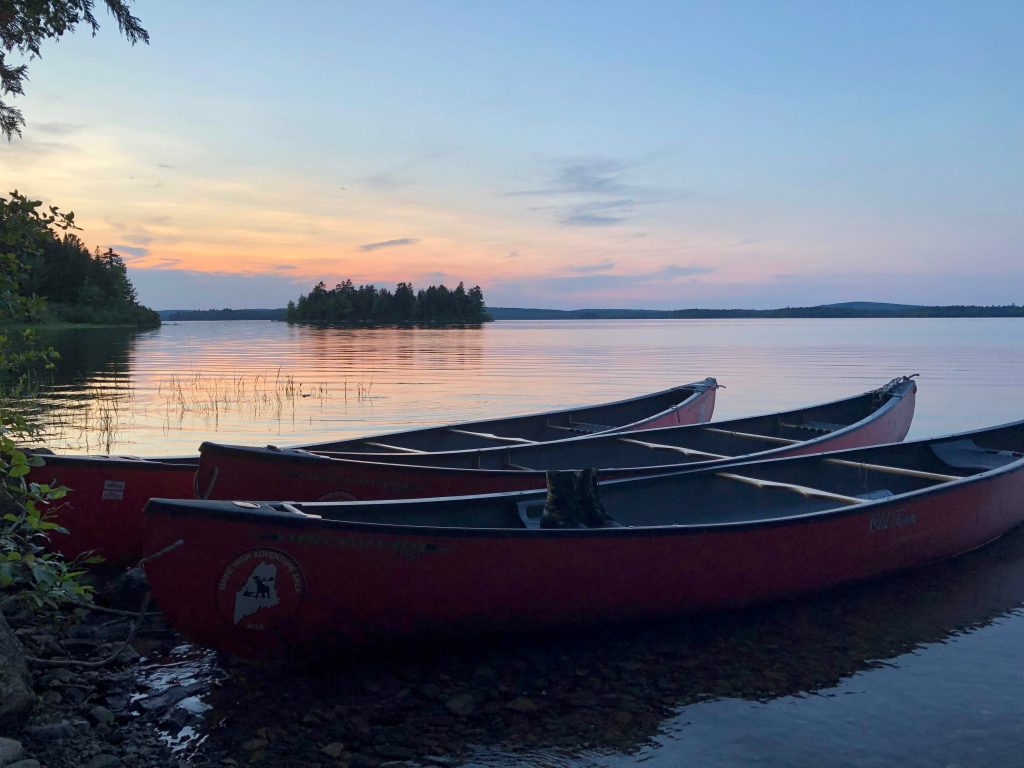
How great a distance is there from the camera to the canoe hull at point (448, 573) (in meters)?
5.09

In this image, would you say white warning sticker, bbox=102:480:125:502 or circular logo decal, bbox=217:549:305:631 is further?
white warning sticker, bbox=102:480:125:502

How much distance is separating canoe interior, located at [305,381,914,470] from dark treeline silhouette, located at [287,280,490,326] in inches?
4977

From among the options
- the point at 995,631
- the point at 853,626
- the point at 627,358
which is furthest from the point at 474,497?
the point at 627,358

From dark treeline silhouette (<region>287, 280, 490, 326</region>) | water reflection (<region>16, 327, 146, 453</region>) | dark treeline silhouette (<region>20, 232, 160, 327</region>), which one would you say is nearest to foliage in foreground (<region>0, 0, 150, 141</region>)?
water reflection (<region>16, 327, 146, 453</region>)

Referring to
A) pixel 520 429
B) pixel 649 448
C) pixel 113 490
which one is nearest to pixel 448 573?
pixel 113 490

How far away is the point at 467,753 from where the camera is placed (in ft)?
15.1

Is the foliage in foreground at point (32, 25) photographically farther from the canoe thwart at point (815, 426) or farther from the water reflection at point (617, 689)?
the canoe thwart at point (815, 426)

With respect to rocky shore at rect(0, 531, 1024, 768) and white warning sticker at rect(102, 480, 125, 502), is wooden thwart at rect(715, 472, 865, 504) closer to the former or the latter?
rocky shore at rect(0, 531, 1024, 768)

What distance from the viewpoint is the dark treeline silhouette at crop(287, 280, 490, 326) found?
465 ft

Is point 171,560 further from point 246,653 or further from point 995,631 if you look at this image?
point 995,631

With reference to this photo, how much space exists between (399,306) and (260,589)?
139923 millimetres

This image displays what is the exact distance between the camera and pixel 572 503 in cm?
673

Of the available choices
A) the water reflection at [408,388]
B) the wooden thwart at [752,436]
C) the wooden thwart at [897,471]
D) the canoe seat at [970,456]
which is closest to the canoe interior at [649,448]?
the wooden thwart at [752,436]

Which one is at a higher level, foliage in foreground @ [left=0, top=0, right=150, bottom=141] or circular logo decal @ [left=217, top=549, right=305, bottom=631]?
foliage in foreground @ [left=0, top=0, right=150, bottom=141]
